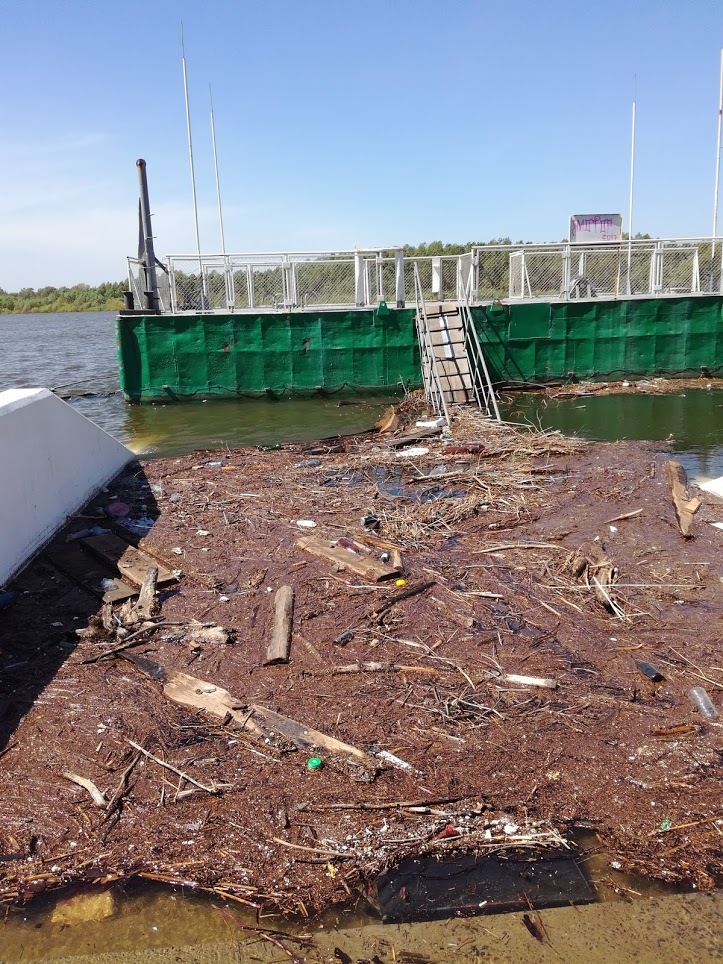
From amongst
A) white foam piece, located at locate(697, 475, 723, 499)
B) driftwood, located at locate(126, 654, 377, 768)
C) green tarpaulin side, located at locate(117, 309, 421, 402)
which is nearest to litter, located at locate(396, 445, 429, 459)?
white foam piece, located at locate(697, 475, 723, 499)

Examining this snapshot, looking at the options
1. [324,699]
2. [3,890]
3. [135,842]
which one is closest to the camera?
[3,890]

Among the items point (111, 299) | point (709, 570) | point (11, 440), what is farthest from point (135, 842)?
point (111, 299)

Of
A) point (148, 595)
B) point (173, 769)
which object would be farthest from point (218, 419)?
point (173, 769)

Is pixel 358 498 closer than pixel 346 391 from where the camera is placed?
Yes

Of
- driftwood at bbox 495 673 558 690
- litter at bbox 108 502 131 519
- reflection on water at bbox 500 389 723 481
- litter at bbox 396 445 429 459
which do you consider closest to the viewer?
driftwood at bbox 495 673 558 690

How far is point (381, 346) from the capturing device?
19.4 m

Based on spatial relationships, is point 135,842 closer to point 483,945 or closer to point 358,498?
point 483,945

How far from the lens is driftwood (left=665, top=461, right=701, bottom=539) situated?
7262 millimetres

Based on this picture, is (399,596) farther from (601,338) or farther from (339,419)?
(601,338)

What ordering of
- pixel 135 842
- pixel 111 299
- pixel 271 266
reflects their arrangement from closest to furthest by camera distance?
pixel 135 842, pixel 271 266, pixel 111 299

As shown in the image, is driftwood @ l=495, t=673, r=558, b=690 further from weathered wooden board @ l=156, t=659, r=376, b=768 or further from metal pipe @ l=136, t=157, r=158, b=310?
metal pipe @ l=136, t=157, r=158, b=310

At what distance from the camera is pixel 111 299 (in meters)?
112

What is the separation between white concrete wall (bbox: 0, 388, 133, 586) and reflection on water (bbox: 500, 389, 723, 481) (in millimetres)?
8199

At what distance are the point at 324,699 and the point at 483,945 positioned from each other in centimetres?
176
